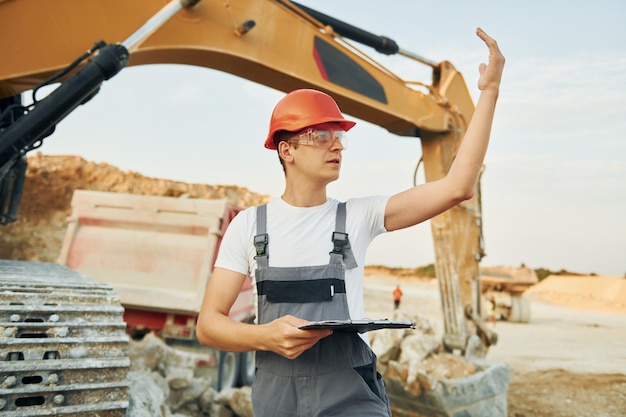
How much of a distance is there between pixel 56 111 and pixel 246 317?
155 inches

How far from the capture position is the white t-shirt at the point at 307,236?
1418 millimetres

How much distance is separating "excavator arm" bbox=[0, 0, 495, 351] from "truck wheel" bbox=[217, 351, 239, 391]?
2.30m

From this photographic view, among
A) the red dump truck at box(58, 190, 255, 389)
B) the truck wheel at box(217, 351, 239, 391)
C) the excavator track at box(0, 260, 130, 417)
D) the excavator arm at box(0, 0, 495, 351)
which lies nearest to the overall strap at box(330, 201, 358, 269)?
the excavator track at box(0, 260, 130, 417)

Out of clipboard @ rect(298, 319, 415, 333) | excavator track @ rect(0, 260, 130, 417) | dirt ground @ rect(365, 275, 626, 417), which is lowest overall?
dirt ground @ rect(365, 275, 626, 417)

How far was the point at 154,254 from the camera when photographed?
530 centimetres

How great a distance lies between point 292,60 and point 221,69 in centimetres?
61

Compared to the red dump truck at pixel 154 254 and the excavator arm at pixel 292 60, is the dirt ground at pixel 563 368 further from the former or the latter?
the red dump truck at pixel 154 254

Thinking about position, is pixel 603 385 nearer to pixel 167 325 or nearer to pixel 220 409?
pixel 220 409

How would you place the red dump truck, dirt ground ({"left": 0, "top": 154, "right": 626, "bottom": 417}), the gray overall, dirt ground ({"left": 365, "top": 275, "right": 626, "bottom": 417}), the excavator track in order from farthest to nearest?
dirt ground ({"left": 0, "top": 154, "right": 626, "bottom": 417}) < dirt ground ({"left": 365, "top": 275, "right": 626, "bottom": 417}) < the red dump truck < the excavator track < the gray overall

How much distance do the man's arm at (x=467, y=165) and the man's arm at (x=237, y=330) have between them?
44cm

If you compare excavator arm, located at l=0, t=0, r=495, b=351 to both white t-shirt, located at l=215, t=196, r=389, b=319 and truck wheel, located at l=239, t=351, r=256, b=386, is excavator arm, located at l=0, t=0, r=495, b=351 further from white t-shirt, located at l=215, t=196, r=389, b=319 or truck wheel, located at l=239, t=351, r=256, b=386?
truck wheel, located at l=239, t=351, r=256, b=386

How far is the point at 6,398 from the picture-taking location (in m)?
1.60

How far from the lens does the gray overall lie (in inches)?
51.6

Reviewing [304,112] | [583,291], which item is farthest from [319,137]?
[583,291]
